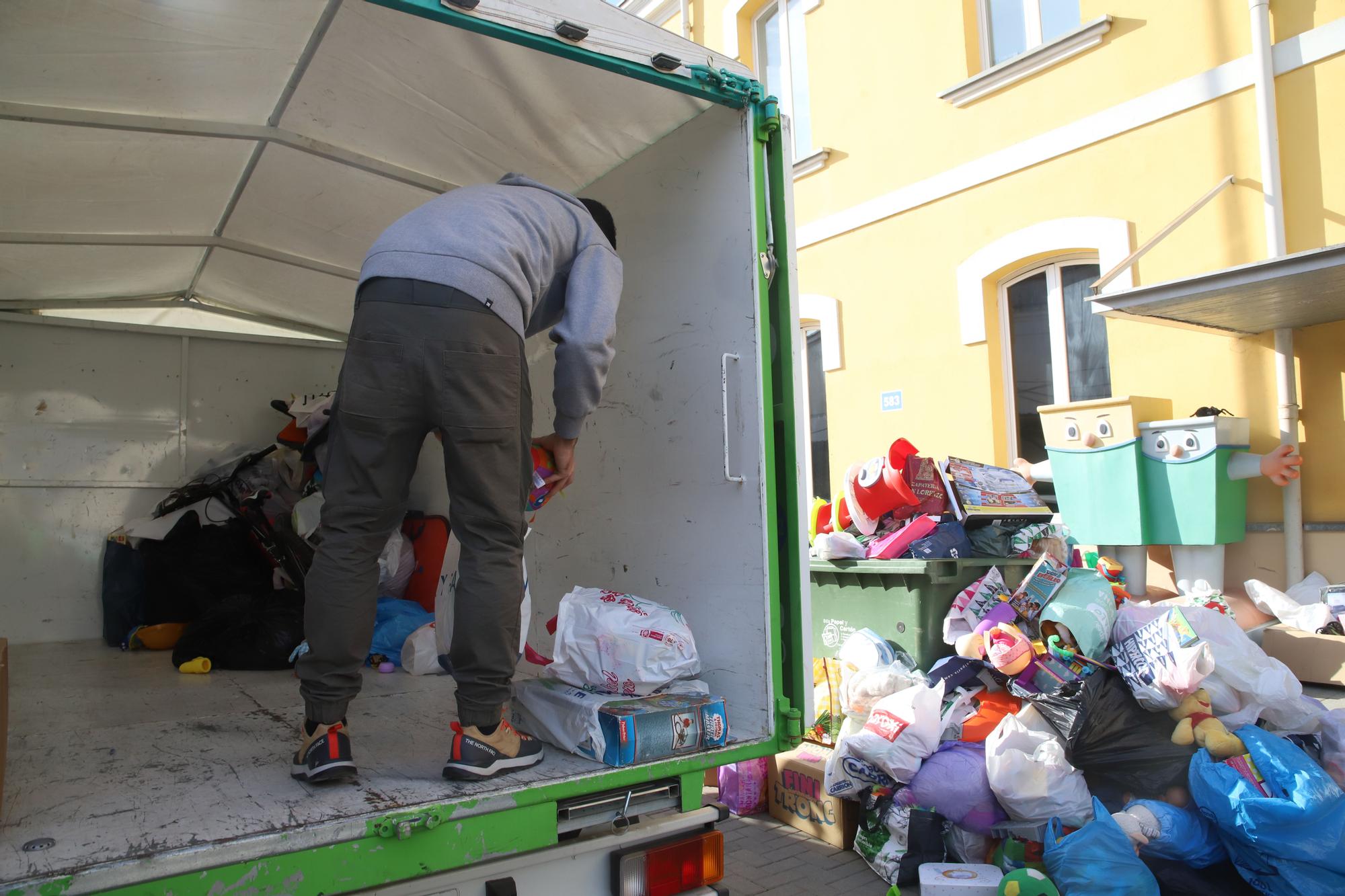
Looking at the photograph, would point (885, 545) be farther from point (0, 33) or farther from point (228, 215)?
point (0, 33)

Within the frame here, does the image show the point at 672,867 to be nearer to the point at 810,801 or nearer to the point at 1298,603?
the point at 810,801

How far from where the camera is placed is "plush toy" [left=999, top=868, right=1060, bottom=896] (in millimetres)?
2824

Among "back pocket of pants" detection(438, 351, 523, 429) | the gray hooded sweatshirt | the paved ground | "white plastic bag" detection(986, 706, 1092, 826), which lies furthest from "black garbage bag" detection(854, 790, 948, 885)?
"back pocket of pants" detection(438, 351, 523, 429)

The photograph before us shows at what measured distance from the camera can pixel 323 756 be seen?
2.02 meters

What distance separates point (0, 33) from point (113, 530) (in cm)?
333

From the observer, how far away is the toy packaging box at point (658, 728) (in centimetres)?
215

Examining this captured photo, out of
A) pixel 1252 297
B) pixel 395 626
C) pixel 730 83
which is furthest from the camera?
pixel 1252 297

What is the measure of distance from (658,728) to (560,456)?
808 millimetres

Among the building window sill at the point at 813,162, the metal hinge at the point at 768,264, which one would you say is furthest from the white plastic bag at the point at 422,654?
the building window sill at the point at 813,162

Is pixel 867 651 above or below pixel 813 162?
below

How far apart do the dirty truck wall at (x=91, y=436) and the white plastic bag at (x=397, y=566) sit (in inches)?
54.7

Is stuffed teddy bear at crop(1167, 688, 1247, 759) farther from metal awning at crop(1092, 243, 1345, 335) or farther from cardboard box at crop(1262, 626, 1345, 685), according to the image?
metal awning at crop(1092, 243, 1345, 335)

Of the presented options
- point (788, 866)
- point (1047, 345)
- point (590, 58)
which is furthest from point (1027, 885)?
point (1047, 345)

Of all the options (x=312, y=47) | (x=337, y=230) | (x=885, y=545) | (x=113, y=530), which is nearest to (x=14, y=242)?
(x=337, y=230)
